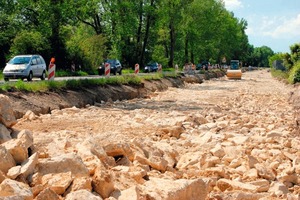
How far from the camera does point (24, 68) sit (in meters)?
22.3

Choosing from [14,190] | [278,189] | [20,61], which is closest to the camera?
[14,190]

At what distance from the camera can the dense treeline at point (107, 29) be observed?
3422 centimetres

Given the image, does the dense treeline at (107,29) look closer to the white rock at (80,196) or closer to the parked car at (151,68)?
the parked car at (151,68)

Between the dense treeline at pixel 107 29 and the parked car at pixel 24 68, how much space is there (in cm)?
920

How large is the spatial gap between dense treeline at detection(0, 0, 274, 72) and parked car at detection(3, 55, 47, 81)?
9198 millimetres

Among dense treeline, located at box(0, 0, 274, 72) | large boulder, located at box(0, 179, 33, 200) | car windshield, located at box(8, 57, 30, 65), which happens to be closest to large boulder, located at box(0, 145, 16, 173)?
large boulder, located at box(0, 179, 33, 200)

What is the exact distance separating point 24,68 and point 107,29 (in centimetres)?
2704

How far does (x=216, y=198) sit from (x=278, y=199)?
2.84 feet

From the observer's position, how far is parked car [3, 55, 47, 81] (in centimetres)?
2223

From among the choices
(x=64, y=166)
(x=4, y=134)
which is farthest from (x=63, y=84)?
(x=64, y=166)

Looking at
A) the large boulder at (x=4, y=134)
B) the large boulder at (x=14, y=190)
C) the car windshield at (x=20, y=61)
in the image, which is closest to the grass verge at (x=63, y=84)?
the car windshield at (x=20, y=61)

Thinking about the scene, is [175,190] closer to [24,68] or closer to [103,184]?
[103,184]

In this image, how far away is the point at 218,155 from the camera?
7.55 meters

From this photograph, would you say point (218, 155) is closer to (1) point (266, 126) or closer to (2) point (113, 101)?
(1) point (266, 126)
